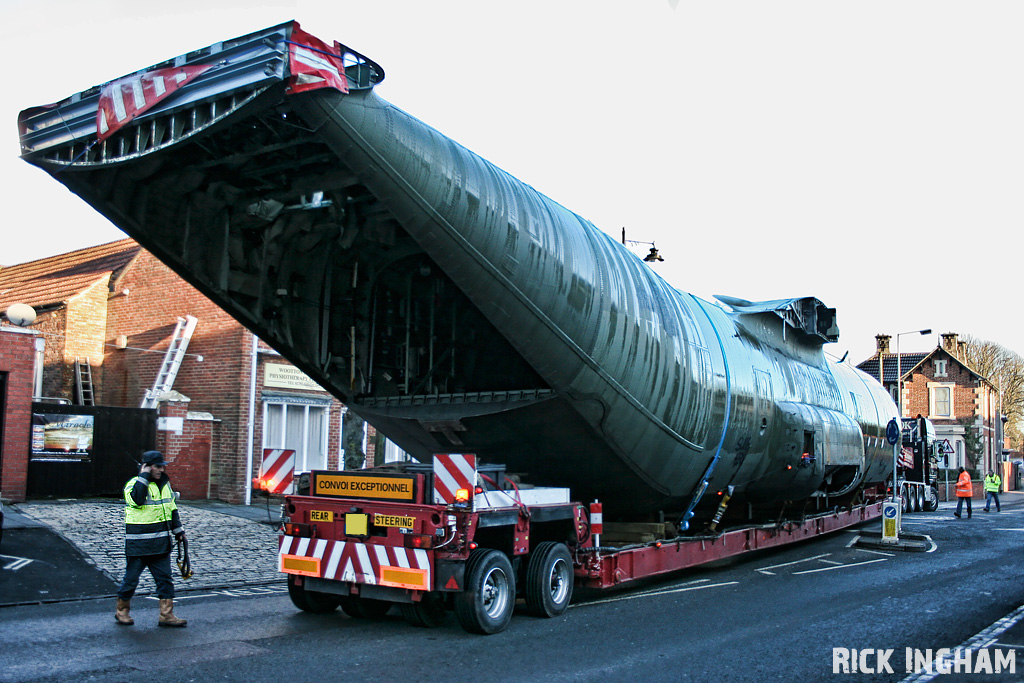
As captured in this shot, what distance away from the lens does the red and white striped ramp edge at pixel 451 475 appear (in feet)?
25.1

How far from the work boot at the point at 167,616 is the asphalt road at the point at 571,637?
0.14 meters

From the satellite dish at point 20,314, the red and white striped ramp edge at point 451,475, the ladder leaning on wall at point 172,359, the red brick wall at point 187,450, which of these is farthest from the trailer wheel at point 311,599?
the ladder leaning on wall at point 172,359

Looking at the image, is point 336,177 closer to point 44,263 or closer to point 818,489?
point 818,489

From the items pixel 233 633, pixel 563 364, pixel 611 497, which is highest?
pixel 563 364

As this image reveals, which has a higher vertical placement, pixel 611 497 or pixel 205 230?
pixel 205 230

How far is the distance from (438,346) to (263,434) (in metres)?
10.3

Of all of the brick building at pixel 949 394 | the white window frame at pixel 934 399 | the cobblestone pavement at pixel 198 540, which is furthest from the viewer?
the white window frame at pixel 934 399

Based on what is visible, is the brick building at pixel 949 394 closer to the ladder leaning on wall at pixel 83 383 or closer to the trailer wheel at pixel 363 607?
the ladder leaning on wall at pixel 83 383

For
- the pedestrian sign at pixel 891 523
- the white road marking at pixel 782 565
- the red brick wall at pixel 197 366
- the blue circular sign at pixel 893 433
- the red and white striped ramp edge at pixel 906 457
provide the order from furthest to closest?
the red and white striped ramp edge at pixel 906 457
the red brick wall at pixel 197 366
the blue circular sign at pixel 893 433
the pedestrian sign at pixel 891 523
the white road marking at pixel 782 565

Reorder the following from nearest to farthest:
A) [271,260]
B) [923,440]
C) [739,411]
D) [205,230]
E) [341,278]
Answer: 1. [205,230]
2. [271,260]
3. [341,278]
4. [739,411]
5. [923,440]

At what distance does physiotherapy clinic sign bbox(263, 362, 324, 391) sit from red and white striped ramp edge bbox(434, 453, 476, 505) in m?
11.9

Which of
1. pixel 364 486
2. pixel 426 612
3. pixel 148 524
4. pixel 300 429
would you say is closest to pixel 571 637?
pixel 426 612

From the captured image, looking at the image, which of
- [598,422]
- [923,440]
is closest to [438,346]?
[598,422]

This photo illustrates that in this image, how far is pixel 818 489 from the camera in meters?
15.9
